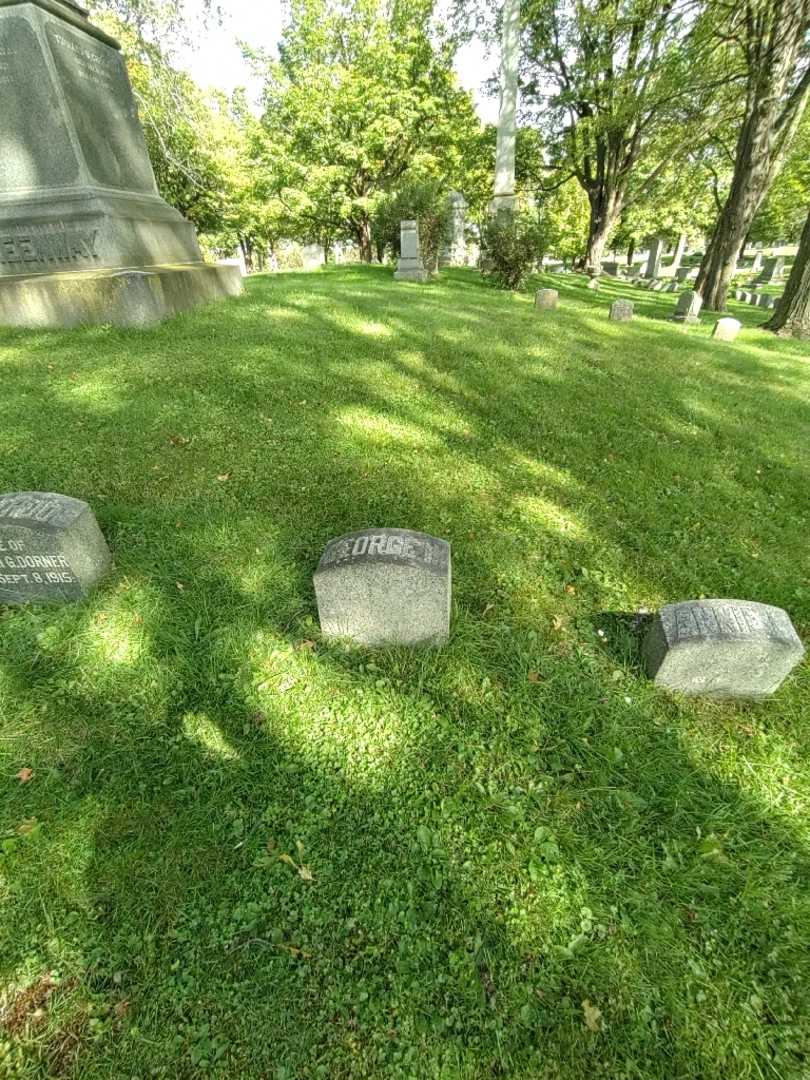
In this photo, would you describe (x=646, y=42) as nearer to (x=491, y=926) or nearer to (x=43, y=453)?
(x=43, y=453)

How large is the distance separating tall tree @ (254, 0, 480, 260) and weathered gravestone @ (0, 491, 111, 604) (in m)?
24.5

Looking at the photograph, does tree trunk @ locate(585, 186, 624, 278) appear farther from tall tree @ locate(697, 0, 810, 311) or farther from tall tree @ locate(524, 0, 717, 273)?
tall tree @ locate(697, 0, 810, 311)

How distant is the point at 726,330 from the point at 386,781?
12.2m

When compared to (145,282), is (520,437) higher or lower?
lower

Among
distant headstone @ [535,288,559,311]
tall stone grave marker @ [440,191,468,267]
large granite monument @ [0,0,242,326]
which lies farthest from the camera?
tall stone grave marker @ [440,191,468,267]

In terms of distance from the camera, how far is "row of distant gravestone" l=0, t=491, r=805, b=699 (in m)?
2.54

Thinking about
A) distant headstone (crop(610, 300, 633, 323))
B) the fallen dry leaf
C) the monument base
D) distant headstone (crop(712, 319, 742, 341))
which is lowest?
the fallen dry leaf

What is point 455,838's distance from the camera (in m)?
2.20

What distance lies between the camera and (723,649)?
252cm

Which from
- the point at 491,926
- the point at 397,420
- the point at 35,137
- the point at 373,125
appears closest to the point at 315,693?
the point at 491,926

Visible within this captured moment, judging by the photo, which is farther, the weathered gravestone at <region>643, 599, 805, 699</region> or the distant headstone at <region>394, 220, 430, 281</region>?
the distant headstone at <region>394, 220, 430, 281</region>

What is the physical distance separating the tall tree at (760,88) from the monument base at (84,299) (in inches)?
557

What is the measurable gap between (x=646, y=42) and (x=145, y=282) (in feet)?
61.4

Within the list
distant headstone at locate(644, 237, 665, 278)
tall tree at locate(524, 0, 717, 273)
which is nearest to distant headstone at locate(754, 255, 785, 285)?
distant headstone at locate(644, 237, 665, 278)
